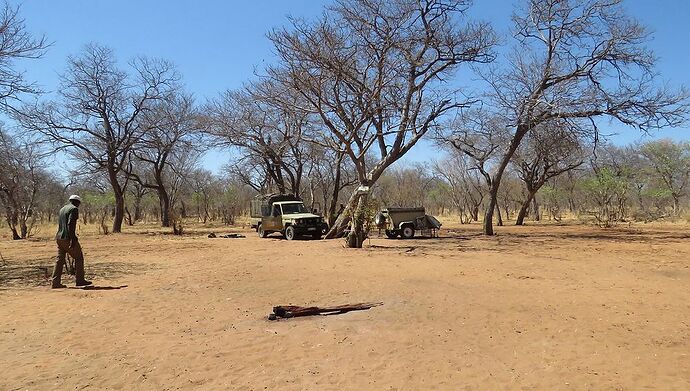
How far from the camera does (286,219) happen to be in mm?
23625

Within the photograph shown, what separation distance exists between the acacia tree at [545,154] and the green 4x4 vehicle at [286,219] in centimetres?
1159

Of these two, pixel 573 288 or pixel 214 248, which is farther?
pixel 214 248

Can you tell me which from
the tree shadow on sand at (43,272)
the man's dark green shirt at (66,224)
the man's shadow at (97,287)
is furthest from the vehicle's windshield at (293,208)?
the man's dark green shirt at (66,224)

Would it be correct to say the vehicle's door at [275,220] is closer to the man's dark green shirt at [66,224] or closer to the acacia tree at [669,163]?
the man's dark green shirt at [66,224]

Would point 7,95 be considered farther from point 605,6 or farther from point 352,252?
point 605,6

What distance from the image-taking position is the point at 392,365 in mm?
5129

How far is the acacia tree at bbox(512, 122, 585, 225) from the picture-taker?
2344cm

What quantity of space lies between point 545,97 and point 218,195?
41.1 meters

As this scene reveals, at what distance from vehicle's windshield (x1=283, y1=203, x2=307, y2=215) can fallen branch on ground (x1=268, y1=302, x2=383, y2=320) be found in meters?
17.0

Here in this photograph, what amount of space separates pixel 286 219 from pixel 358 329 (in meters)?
17.4

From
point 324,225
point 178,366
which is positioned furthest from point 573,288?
point 324,225

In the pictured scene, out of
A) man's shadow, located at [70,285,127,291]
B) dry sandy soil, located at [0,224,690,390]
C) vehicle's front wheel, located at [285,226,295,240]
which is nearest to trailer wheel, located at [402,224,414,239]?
vehicle's front wheel, located at [285,226,295,240]

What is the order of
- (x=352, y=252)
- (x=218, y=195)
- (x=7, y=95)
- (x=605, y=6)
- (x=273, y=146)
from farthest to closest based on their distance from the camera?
(x=218, y=195), (x=273, y=146), (x=605, y=6), (x=352, y=252), (x=7, y=95)

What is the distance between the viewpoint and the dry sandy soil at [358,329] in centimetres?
483
